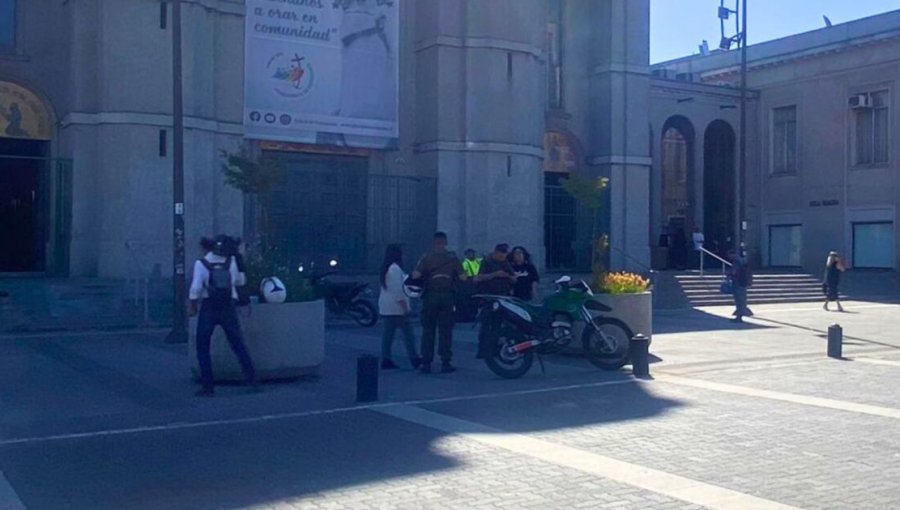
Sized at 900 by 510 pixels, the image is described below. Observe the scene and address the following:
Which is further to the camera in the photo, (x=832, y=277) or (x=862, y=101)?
(x=862, y=101)

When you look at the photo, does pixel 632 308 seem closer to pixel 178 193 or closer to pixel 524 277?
pixel 524 277

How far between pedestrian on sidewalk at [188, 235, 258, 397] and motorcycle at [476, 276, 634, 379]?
3.32 meters

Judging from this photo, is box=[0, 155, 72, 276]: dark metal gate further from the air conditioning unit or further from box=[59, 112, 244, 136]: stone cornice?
the air conditioning unit

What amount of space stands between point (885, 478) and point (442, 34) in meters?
22.6

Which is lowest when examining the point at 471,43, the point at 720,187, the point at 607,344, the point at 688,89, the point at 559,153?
the point at 607,344

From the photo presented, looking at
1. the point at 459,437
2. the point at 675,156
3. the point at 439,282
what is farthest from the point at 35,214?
the point at 675,156

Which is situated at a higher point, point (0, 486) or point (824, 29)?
point (824, 29)

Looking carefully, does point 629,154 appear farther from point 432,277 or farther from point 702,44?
point 702,44

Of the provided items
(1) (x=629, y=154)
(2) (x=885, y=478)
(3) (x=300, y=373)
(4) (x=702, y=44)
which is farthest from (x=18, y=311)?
(4) (x=702, y=44)

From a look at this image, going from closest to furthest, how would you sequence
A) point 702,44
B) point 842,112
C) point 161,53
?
point 161,53 → point 842,112 → point 702,44

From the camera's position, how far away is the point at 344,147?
92.7 ft

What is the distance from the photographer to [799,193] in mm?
41844

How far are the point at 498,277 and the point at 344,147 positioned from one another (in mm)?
13566

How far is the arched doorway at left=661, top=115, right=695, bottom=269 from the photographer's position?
40156 millimetres
